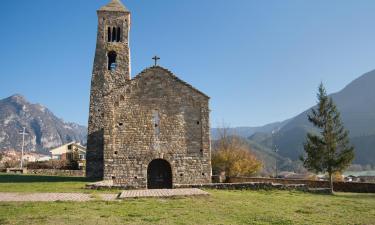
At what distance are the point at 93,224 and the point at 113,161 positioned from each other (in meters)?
14.3

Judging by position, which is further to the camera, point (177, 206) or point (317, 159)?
point (317, 159)

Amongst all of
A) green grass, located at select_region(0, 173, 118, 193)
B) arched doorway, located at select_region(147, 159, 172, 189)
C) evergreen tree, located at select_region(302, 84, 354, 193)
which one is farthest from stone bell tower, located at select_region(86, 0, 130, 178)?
evergreen tree, located at select_region(302, 84, 354, 193)

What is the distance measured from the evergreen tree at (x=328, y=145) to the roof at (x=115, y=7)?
22699 mm

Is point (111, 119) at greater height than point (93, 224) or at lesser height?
greater

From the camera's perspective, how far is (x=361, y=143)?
164 m

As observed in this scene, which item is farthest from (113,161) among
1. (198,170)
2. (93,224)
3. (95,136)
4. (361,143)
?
(361,143)

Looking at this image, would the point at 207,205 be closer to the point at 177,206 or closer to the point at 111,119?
the point at 177,206

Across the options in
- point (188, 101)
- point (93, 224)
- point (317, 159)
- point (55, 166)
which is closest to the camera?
point (93, 224)

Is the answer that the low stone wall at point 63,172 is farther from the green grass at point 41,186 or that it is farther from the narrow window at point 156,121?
the narrow window at point 156,121

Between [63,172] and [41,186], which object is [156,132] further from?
[63,172]

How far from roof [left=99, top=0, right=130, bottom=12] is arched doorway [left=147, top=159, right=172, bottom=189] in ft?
63.3

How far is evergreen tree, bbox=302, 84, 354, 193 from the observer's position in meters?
27.1

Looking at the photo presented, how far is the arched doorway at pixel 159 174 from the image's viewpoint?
24.5 m

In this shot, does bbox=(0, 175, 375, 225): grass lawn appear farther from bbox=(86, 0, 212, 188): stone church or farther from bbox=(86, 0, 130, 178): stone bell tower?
bbox=(86, 0, 130, 178): stone bell tower
